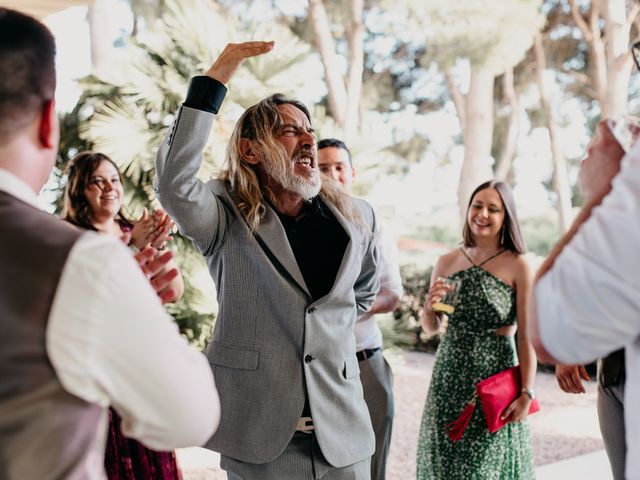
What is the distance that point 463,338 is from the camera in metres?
3.44

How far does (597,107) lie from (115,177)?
12.8 metres

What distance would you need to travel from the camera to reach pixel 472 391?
11.1 ft

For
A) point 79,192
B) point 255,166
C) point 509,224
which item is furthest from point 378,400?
point 79,192

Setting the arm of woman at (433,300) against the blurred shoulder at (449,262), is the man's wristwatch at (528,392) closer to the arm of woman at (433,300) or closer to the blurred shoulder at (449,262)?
the arm of woman at (433,300)

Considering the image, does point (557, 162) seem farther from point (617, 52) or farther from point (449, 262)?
point (449, 262)

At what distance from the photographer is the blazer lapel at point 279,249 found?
223 centimetres

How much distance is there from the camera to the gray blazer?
7.15ft

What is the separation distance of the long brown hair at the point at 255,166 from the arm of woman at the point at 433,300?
0.93 metres

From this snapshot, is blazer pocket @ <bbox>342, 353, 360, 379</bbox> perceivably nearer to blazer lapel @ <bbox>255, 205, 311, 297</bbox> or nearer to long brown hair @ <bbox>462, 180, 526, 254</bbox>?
blazer lapel @ <bbox>255, 205, 311, 297</bbox>

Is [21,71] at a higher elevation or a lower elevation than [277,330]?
higher

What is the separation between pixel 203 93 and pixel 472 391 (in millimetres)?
2019

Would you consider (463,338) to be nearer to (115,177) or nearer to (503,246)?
(503,246)

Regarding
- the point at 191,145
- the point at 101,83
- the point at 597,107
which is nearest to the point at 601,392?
the point at 191,145

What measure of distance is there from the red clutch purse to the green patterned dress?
39 mm
